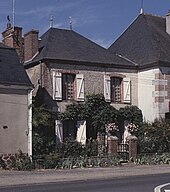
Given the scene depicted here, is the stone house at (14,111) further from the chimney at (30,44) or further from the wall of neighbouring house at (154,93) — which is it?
the wall of neighbouring house at (154,93)

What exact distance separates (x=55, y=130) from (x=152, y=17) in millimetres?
13025

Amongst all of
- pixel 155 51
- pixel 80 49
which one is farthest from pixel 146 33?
pixel 80 49

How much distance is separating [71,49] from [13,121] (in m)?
8.64

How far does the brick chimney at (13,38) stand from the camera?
29.0 metres

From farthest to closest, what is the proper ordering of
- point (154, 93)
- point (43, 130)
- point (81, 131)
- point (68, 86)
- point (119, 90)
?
point (119, 90) → point (154, 93) → point (68, 86) → point (81, 131) → point (43, 130)

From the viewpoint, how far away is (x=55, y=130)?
26953 mm

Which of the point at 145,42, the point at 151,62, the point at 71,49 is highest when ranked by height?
the point at 145,42

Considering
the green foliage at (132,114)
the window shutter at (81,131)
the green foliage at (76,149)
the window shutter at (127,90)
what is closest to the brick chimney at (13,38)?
the window shutter at (81,131)

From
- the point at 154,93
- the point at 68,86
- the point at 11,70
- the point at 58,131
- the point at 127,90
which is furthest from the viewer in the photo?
the point at 127,90

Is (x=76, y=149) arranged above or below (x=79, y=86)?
below

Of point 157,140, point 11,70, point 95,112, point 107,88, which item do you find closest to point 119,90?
point 107,88

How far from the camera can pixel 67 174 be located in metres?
19.4

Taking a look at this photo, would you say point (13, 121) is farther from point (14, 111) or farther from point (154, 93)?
point (154, 93)

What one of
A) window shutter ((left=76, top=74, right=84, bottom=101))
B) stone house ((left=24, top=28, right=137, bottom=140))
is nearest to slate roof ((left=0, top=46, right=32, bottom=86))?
stone house ((left=24, top=28, right=137, bottom=140))
